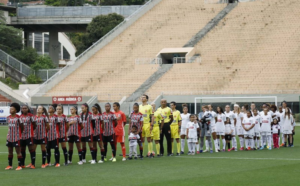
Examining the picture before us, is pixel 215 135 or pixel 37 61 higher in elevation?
pixel 37 61

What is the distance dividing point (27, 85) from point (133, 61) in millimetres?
11137

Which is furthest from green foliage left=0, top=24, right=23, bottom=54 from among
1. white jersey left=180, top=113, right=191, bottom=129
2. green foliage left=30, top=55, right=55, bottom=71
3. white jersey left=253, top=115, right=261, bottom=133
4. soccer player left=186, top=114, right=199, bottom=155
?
soccer player left=186, top=114, right=199, bottom=155

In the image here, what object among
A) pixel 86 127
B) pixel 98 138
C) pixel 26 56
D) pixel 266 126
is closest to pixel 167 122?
pixel 98 138

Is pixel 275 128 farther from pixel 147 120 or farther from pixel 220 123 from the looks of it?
pixel 147 120

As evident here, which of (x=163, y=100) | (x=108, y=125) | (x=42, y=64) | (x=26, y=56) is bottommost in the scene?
(x=108, y=125)

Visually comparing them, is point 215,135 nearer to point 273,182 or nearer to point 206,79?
point 273,182

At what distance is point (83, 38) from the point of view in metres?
76.8

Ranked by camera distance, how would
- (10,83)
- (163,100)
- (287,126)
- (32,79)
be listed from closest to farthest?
(163,100) → (287,126) → (10,83) → (32,79)

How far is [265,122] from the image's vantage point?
80.5 ft

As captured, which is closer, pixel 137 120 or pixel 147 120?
pixel 137 120

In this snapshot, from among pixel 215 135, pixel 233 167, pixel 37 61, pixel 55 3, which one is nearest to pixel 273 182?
pixel 233 167

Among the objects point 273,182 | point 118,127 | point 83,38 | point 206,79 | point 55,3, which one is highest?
point 55,3

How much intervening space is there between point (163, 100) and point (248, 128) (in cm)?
446

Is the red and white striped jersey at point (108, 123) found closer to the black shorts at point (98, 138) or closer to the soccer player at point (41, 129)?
the black shorts at point (98, 138)
